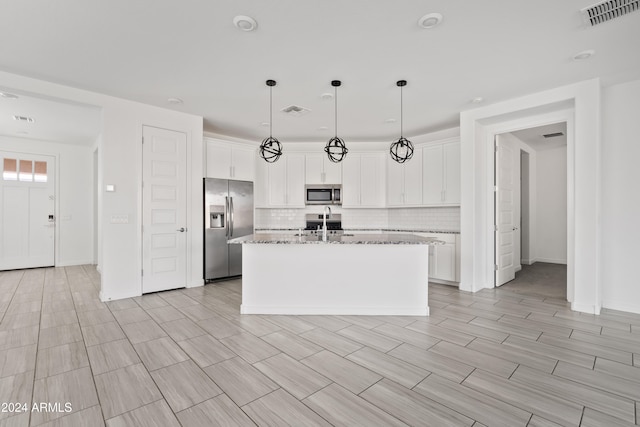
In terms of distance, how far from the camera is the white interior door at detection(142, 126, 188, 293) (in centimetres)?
442

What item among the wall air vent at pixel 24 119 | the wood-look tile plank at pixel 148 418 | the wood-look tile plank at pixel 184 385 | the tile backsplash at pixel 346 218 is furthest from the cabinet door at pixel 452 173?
the wall air vent at pixel 24 119

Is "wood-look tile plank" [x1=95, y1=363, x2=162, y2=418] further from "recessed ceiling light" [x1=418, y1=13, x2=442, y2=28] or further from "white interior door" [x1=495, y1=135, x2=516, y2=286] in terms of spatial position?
"white interior door" [x1=495, y1=135, x2=516, y2=286]

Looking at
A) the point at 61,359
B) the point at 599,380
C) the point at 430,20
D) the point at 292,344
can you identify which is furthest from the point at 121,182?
the point at 599,380

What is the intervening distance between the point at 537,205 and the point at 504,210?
125 inches

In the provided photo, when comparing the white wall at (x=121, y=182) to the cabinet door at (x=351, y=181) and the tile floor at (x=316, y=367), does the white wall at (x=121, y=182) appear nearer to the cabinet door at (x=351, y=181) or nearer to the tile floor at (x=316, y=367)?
the tile floor at (x=316, y=367)

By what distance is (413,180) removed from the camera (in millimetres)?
5836

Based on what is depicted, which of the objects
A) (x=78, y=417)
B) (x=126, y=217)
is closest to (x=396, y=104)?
(x=126, y=217)

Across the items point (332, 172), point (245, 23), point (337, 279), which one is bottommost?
point (337, 279)

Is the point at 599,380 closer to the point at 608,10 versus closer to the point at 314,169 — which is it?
the point at 608,10

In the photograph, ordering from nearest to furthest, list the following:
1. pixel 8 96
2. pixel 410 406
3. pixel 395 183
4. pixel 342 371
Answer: pixel 410 406 < pixel 342 371 < pixel 8 96 < pixel 395 183

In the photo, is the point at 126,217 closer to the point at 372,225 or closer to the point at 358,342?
the point at 358,342

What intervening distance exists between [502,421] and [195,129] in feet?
16.8

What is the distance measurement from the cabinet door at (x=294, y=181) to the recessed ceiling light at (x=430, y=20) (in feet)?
13.6

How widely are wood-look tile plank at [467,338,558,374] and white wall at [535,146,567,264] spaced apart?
5830 mm
